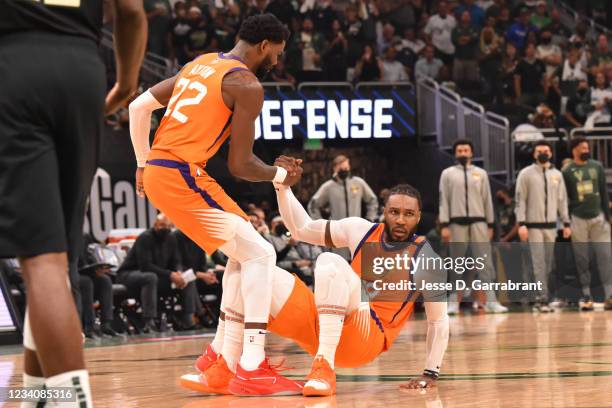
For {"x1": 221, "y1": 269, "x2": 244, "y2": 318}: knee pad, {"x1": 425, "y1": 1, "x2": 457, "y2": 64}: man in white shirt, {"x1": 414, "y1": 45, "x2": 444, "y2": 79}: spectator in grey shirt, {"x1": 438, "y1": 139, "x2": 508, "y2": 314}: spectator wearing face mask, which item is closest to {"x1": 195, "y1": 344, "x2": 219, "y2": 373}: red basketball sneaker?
{"x1": 221, "y1": 269, "x2": 244, "y2": 318}: knee pad

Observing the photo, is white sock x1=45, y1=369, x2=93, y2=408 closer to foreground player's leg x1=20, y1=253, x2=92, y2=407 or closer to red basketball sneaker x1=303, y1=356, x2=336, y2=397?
foreground player's leg x1=20, y1=253, x2=92, y2=407

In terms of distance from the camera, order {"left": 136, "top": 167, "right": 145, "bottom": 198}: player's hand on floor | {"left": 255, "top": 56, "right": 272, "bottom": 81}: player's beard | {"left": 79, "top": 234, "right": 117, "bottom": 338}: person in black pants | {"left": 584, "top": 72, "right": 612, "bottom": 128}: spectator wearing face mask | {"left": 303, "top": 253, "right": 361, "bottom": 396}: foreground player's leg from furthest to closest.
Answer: {"left": 584, "top": 72, "right": 612, "bottom": 128}: spectator wearing face mask < {"left": 79, "top": 234, "right": 117, "bottom": 338}: person in black pants < {"left": 136, "top": 167, "right": 145, "bottom": 198}: player's hand on floor < {"left": 255, "top": 56, "right": 272, "bottom": 81}: player's beard < {"left": 303, "top": 253, "right": 361, "bottom": 396}: foreground player's leg

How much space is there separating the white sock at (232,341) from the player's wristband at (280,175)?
0.74 meters

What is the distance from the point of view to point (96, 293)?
10898 millimetres

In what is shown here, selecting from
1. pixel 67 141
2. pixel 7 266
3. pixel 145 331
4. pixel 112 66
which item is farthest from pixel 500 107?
pixel 67 141

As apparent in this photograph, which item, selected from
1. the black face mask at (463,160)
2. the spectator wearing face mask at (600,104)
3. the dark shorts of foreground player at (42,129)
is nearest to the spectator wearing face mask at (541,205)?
the black face mask at (463,160)

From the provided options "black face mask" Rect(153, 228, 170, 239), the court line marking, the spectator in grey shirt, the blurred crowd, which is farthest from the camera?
the spectator in grey shirt

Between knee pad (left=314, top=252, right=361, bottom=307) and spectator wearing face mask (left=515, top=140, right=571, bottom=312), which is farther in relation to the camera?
spectator wearing face mask (left=515, top=140, right=571, bottom=312)

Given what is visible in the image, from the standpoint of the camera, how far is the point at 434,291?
5.40 meters

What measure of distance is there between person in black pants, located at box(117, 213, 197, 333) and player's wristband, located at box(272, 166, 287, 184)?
6.04 metres

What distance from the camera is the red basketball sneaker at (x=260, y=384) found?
519 cm

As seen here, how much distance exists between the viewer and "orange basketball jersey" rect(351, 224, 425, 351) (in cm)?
552

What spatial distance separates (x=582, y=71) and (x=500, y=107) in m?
1.79

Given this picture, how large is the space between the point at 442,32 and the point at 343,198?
6.62m
